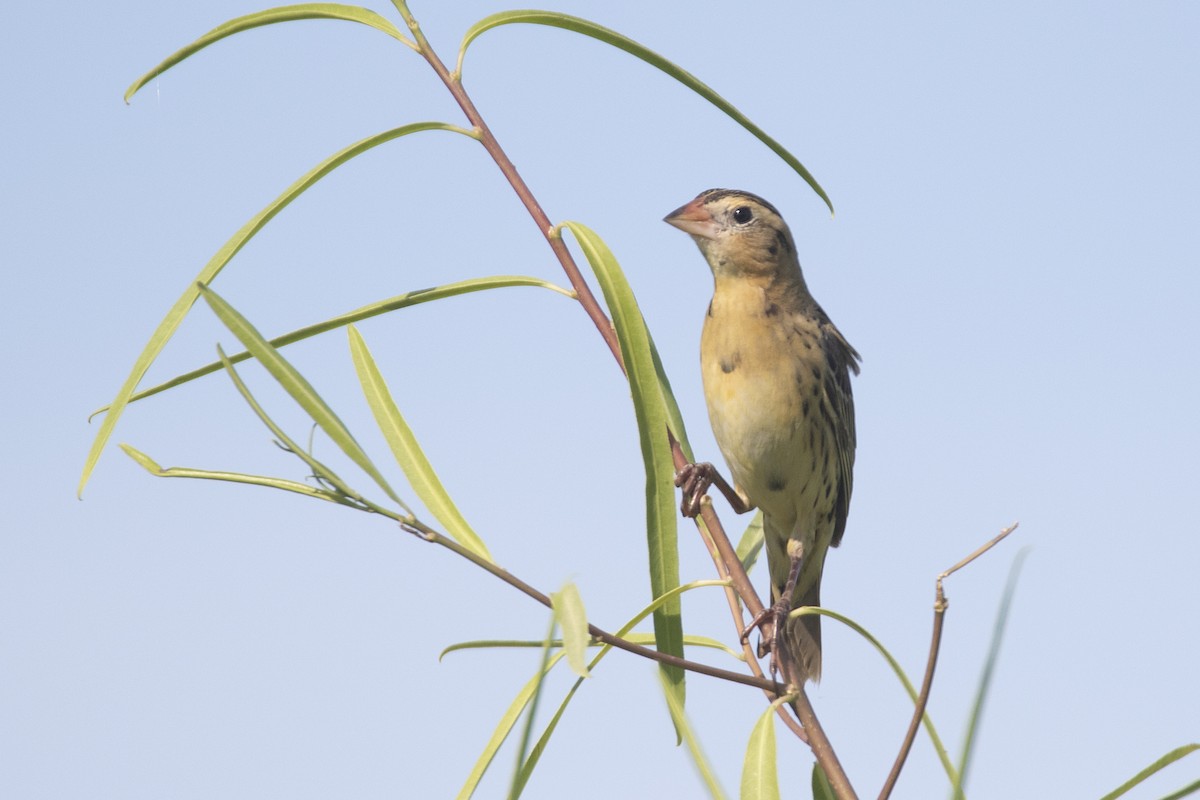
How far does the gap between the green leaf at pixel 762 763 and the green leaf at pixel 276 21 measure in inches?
67.5

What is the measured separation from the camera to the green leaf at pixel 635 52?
3.03 meters

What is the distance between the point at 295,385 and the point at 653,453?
2.46ft

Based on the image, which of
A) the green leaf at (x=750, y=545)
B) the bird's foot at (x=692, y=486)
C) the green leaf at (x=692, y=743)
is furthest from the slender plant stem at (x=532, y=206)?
the green leaf at (x=750, y=545)

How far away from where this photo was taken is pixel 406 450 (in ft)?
9.16

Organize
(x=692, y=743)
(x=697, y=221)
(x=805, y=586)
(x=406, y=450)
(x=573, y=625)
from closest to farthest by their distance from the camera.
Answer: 1. (x=573, y=625)
2. (x=692, y=743)
3. (x=406, y=450)
4. (x=697, y=221)
5. (x=805, y=586)

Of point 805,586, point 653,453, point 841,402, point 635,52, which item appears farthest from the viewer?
point 805,586

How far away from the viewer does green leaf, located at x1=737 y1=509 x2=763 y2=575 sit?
12.6 feet

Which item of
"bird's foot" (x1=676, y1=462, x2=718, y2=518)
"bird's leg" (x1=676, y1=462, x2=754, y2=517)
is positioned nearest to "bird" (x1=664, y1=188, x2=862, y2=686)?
"bird's leg" (x1=676, y1=462, x2=754, y2=517)

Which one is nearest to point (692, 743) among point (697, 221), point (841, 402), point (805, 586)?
point (697, 221)

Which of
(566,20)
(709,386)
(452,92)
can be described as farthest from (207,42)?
(709,386)

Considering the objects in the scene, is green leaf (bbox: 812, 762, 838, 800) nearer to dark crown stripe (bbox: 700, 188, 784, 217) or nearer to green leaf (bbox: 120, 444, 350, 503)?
green leaf (bbox: 120, 444, 350, 503)

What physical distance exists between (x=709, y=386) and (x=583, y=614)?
11.5ft

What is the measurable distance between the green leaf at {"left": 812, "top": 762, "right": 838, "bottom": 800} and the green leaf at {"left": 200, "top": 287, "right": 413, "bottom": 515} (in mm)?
996

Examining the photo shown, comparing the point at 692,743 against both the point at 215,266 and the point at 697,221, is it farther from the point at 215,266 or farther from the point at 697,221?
→ the point at 697,221
